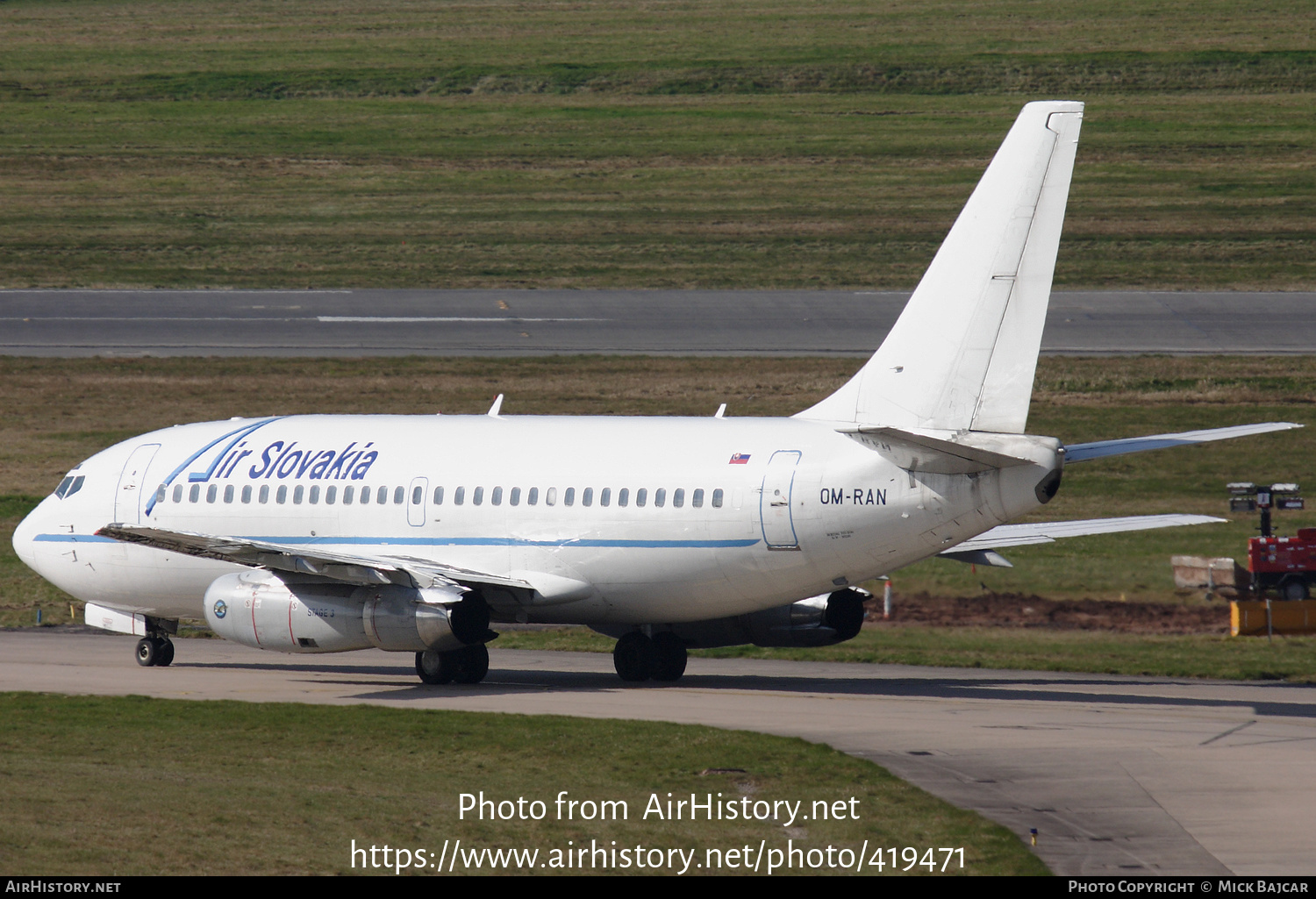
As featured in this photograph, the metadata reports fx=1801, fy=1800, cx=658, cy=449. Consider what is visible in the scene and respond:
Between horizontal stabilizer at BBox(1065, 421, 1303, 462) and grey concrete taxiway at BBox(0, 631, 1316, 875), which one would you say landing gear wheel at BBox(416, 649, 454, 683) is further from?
horizontal stabilizer at BBox(1065, 421, 1303, 462)

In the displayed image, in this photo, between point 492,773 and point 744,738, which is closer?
point 492,773

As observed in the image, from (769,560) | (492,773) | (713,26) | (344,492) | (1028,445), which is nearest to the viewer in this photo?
(492,773)

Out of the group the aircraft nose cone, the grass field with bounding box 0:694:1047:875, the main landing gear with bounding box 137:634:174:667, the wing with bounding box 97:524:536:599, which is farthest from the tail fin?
the aircraft nose cone

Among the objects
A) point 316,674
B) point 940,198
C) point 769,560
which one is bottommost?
point 316,674

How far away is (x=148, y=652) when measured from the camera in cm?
3397

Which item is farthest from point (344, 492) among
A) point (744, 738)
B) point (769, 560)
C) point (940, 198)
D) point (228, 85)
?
point (228, 85)

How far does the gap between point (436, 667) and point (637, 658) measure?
3.45m

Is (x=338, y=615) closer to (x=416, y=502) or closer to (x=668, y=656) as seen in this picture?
(x=416, y=502)

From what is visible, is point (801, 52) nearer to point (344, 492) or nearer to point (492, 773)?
point (344, 492)

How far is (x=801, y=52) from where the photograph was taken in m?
108

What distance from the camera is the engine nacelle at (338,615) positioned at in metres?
28.7

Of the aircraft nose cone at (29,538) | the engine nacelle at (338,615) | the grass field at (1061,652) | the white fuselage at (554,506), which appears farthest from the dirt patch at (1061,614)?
the aircraft nose cone at (29,538)

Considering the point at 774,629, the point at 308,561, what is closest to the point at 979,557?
the point at 774,629

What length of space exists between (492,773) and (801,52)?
91.2 metres
